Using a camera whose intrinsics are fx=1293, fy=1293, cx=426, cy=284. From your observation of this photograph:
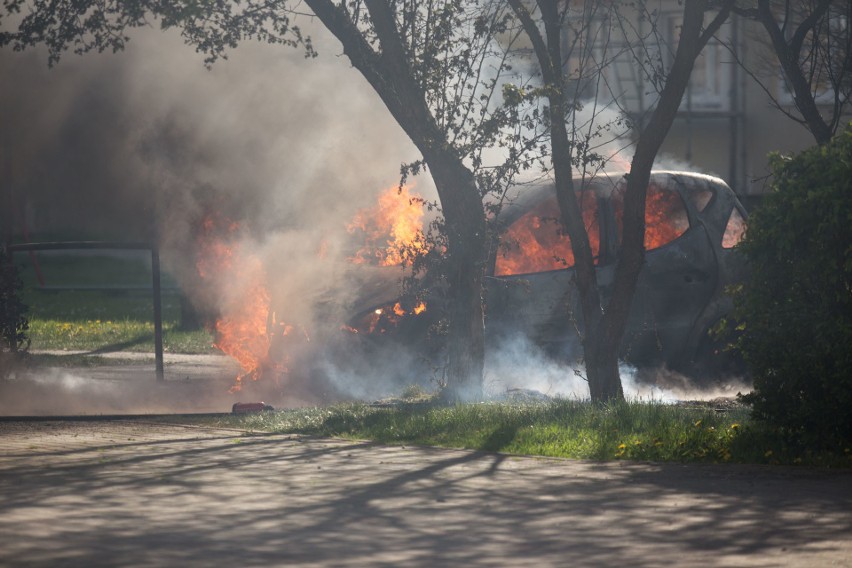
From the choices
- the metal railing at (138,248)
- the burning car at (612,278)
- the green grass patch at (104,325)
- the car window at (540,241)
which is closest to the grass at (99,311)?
the green grass patch at (104,325)

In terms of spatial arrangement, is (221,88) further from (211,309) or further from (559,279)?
(559,279)

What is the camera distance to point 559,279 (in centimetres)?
1145

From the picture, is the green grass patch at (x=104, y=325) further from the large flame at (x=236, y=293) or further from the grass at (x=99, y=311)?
the large flame at (x=236, y=293)

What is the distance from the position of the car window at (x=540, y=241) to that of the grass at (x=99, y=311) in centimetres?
461

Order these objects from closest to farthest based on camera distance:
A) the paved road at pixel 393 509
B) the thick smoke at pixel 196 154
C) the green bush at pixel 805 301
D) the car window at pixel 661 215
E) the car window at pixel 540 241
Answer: the paved road at pixel 393 509 → the green bush at pixel 805 301 → the car window at pixel 540 241 → the car window at pixel 661 215 → the thick smoke at pixel 196 154

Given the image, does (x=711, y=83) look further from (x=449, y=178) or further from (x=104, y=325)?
(x=449, y=178)

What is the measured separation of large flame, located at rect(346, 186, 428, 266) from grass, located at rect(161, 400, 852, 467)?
243cm

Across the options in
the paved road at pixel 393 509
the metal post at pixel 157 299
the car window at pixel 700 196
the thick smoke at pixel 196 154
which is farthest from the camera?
the thick smoke at pixel 196 154

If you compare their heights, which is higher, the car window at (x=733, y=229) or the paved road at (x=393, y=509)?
the car window at (x=733, y=229)

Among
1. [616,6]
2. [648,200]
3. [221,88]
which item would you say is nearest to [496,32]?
[616,6]

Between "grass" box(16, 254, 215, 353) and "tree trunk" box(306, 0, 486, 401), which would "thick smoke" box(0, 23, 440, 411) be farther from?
"tree trunk" box(306, 0, 486, 401)

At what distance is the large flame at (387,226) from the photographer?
12352mm

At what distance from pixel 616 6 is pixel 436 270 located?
2587mm

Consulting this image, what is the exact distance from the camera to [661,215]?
12148 millimetres
